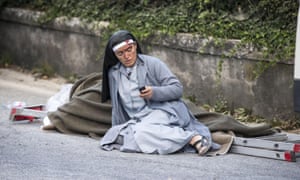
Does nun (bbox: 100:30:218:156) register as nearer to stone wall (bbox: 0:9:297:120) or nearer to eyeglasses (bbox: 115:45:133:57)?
eyeglasses (bbox: 115:45:133:57)

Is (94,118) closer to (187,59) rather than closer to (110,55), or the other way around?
(110,55)

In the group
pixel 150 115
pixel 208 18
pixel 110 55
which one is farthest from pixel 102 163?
pixel 208 18

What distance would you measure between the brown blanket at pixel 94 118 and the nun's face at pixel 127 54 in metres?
0.53

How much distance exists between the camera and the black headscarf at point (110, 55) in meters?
Answer: 7.32

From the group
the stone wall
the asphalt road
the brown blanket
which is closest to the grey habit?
the asphalt road

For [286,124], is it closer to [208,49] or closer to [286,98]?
[286,98]

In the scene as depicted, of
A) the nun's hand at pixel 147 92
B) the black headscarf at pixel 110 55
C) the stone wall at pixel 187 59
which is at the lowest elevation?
the stone wall at pixel 187 59

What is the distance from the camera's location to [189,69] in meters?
10.0


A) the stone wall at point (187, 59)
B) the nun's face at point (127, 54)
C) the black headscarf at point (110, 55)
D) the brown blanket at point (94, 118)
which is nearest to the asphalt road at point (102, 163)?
the brown blanket at point (94, 118)

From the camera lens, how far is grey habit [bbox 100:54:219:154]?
7109 mm

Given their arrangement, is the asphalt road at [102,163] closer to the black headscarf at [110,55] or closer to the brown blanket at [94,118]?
the brown blanket at [94,118]

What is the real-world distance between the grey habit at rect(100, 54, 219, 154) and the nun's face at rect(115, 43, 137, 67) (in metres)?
0.09

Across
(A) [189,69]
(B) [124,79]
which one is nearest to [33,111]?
(B) [124,79]

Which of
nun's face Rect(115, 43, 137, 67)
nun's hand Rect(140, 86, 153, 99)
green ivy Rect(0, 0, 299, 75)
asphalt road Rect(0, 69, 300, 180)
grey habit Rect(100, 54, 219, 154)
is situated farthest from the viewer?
green ivy Rect(0, 0, 299, 75)
